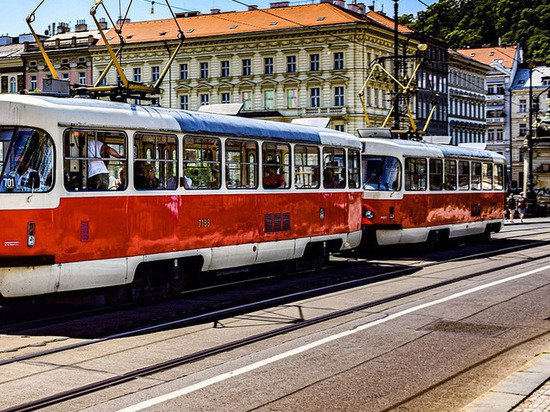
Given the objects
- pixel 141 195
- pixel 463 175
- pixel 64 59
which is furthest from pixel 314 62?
pixel 141 195

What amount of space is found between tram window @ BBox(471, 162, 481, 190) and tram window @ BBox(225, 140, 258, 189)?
14.0m

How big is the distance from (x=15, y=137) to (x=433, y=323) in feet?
19.6

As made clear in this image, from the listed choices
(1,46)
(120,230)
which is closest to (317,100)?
(1,46)

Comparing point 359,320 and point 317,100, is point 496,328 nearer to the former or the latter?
point 359,320

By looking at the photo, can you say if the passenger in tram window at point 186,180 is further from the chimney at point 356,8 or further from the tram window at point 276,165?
the chimney at point 356,8

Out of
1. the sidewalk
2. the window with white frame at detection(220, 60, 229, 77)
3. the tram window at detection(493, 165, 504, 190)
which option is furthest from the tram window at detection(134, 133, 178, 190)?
the window with white frame at detection(220, 60, 229, 77)

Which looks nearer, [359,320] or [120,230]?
[359,320]

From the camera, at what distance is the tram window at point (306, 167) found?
18.8m

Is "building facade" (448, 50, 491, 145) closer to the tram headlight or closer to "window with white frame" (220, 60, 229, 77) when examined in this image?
"window with white frame" (220, 60, 229, 77)

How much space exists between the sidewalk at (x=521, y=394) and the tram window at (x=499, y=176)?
23369 mm

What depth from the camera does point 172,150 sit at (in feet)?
48.8

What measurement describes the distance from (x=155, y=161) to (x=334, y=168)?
6769 mm

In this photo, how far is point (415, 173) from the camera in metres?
25.2

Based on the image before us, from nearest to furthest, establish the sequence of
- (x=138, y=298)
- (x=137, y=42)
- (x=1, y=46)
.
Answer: (x=138, y=298) → (x=137, y=42) → (x=1, y=46)
